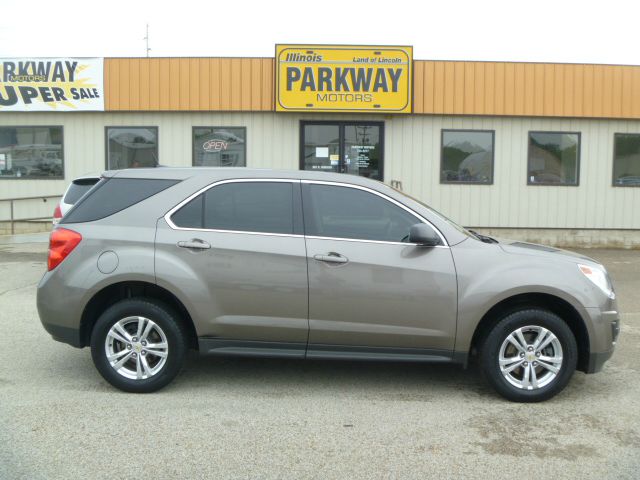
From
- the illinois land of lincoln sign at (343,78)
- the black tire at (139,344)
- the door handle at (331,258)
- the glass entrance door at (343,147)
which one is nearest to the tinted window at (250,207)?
the door handle at (331,258)

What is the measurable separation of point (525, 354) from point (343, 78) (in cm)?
934

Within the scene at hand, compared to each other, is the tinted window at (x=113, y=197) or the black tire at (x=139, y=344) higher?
the tinted window at (x=113, y=197)

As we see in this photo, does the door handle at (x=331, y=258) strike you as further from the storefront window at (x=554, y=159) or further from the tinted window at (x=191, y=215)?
the storefront window at (x=554, y=159)

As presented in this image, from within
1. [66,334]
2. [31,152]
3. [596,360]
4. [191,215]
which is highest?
[31,152]

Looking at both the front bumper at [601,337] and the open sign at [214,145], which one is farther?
the open sign at [214,145]

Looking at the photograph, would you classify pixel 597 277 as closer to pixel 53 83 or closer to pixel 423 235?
pixel 423 235

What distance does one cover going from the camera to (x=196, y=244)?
4.89 meters

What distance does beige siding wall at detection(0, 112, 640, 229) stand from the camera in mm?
13797

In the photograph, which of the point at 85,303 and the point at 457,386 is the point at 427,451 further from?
the point at 85,303

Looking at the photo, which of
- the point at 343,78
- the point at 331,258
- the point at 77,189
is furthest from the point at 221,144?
the point at 331,258

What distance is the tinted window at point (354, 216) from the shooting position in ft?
16.3

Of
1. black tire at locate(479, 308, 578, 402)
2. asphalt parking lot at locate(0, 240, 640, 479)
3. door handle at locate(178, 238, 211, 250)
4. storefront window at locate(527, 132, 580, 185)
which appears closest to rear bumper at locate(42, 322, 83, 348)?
asphalt parking lot at locate(0, 240, 640, 479)

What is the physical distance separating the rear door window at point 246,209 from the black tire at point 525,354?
1693 millimetres

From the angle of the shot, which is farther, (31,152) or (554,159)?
(31,152)
